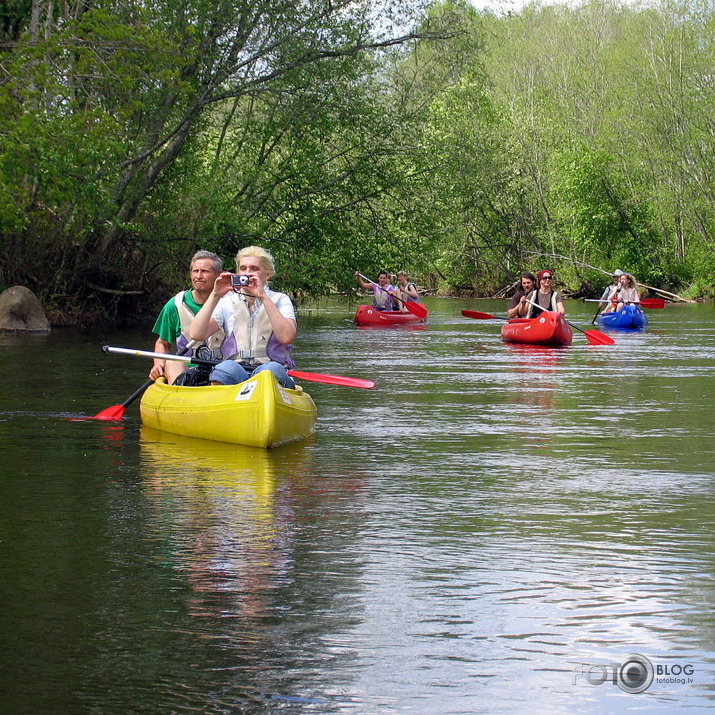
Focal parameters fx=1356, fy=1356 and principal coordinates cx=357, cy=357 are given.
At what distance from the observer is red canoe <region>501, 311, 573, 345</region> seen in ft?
67.1

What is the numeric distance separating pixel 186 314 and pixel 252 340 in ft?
2.14

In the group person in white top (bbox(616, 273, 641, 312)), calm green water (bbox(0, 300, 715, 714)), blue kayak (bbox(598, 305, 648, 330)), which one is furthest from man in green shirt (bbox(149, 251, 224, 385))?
person in white top (bbox(616, 273, 641, 312))

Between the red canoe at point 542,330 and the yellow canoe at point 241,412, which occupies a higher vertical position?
the red canoe at point 542,330

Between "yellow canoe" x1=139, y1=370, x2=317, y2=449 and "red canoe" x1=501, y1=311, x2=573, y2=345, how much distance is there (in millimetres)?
11127

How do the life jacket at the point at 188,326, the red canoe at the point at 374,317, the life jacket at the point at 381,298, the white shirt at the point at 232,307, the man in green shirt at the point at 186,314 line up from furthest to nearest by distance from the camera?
the life jacket at the point at 381,298 → the red canoe at the point at 374,317 → the life jacket at the point at 188,326 → the man in green shirt at the point at 186,314 → the white shirt at the point at 232,307

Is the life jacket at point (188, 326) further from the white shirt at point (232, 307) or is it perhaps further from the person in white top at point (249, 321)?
the white shirt at point (232, 307)

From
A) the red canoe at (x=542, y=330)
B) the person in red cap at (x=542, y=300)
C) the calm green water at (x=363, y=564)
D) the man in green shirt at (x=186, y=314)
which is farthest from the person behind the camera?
the person in red cap at (x=542, y=300)

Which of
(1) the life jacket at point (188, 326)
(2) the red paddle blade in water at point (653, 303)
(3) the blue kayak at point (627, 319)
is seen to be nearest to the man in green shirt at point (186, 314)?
(1) the life jacket at point (188, 326)

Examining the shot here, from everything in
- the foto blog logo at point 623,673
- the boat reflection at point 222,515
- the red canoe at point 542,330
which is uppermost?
the red canoe at point 542,330

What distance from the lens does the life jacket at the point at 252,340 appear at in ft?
30.4

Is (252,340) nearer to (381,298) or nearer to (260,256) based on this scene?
(260,256)

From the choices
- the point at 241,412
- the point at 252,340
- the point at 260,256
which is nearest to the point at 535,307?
the point at 252,340

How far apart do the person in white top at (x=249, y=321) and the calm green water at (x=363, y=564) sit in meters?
0.60

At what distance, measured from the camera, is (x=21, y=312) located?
24141 millimetres
